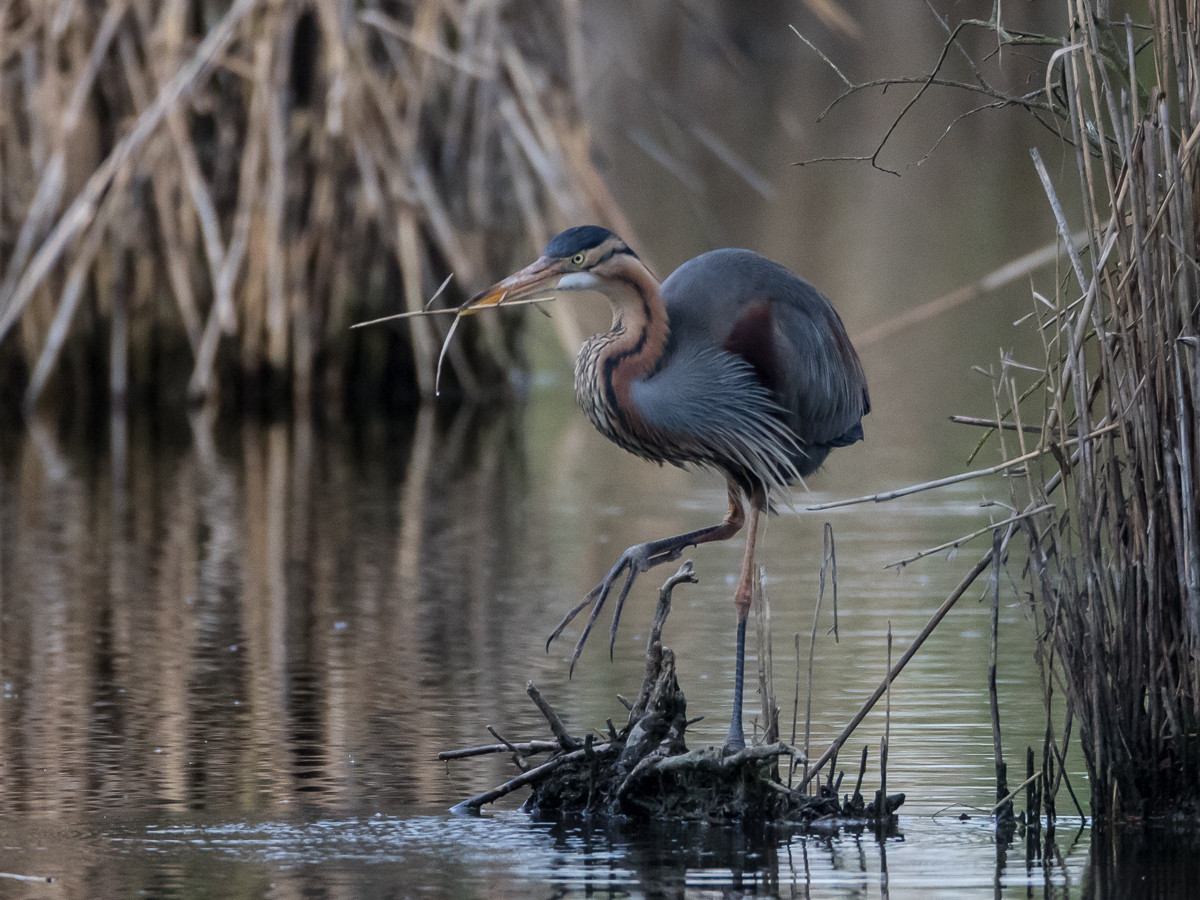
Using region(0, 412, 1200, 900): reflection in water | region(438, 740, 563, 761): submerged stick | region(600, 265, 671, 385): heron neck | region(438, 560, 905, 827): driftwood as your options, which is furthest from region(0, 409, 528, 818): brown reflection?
region(600, 265, 671, 385): heron neck

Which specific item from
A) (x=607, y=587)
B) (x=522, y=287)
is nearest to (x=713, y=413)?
(x=607, y=587)

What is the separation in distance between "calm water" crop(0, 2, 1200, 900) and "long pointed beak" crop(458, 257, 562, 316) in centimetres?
100

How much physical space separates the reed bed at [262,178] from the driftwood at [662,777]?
9358mm

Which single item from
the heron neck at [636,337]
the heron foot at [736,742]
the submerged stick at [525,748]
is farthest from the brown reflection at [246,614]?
the heron neck at [636,337]

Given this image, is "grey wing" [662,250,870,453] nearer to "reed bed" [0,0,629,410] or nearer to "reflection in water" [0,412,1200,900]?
"reflection in water" [0,412,1200,900]

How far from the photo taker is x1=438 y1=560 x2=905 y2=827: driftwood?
5680 millimetres

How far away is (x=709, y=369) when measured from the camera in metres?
6.20

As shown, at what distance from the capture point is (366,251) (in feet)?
53.0

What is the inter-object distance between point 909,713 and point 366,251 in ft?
32.7

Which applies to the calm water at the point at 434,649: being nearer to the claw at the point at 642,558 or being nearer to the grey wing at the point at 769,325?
the claw at the point at 642,558

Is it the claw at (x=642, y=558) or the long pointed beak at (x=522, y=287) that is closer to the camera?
the long pointed beak at (x=522, y=287)

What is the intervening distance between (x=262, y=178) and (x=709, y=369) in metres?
10.2

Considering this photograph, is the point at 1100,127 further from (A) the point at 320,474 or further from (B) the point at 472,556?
(A) the point at 320,474

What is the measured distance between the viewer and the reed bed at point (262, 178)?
15.2m
